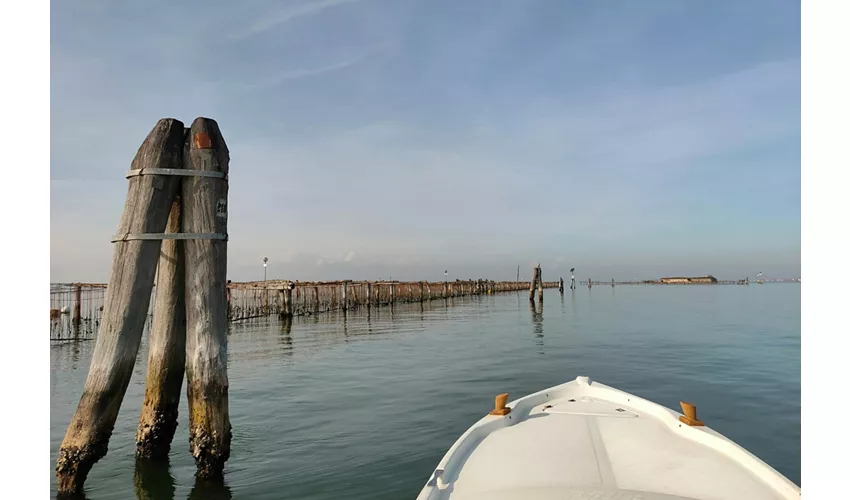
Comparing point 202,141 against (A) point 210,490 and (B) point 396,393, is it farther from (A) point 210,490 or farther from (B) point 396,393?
(B) point 396,393

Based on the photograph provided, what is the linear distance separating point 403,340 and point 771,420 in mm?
10227

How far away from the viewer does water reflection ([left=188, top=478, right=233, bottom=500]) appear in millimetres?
4254

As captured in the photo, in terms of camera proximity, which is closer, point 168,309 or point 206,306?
point 206,306

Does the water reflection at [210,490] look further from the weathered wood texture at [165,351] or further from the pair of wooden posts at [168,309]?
the weathered wood texture at [165,351]

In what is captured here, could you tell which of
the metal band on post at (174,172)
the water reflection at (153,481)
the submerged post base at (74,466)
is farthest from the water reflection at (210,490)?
the metal band on post at (174,172)

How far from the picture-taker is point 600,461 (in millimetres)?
3379

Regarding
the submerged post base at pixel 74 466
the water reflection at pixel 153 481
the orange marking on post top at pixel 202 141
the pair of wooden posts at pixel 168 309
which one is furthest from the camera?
the orange marking on post top at pixel 202 141

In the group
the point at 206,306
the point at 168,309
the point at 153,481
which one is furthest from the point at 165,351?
the point at 153,481

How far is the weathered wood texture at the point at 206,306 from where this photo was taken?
4.35 meters

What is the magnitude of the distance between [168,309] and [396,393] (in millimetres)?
4375

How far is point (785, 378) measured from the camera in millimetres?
9219

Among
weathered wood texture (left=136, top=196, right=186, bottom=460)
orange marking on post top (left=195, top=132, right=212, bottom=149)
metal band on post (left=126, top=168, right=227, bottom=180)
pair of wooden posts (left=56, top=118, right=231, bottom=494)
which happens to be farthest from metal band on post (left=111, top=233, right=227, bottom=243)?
orange marking on post top (left=195, top=132, right=212, bottom=149)

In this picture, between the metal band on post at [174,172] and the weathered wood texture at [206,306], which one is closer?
the weathered wood texture at [206,306]

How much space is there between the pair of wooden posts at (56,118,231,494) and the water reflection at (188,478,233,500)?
0.27ft
